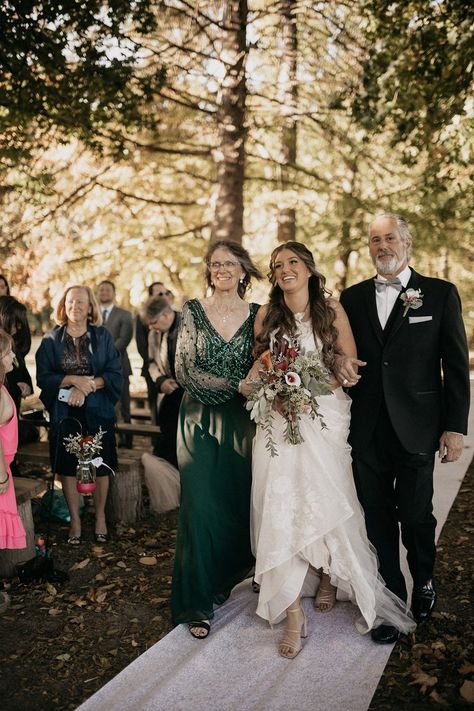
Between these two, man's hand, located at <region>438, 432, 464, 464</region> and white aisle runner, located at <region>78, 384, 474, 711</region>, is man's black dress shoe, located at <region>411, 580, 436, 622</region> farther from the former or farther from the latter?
man's hand, located at <region>438, 432, 464, 464</region>

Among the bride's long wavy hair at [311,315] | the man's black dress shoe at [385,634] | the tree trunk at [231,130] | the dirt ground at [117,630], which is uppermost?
the tree trunk at [231,130]

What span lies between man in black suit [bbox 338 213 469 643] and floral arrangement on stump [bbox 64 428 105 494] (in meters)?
2.26

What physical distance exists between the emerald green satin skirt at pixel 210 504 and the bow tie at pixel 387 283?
115 cm

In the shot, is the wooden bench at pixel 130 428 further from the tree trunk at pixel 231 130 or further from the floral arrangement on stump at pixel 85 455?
the tree trunk at pixel 231 130

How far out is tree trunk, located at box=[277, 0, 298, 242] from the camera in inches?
412

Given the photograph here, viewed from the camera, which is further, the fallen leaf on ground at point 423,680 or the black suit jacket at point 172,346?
the black suit jacket at point 172,346

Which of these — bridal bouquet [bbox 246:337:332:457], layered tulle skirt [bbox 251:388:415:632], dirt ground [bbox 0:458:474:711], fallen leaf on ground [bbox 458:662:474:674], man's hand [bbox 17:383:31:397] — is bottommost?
dirt ground [bbox 0:458:474:711]

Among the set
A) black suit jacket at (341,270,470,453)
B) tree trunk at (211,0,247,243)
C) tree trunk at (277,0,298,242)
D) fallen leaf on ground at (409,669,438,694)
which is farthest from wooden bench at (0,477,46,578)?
tree trunk at (277,0,298,242)

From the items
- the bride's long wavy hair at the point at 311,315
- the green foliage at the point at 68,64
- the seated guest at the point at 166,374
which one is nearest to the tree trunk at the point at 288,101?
the green foliage at the point at 68,64

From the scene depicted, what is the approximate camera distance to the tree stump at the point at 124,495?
626 cm

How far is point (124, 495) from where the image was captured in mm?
6281

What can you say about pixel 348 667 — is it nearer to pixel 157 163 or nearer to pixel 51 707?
pixel 51 707

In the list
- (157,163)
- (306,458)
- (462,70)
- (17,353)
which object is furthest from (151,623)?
(157,163)

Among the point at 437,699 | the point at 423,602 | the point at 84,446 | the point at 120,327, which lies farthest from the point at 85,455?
the point at 120,327
